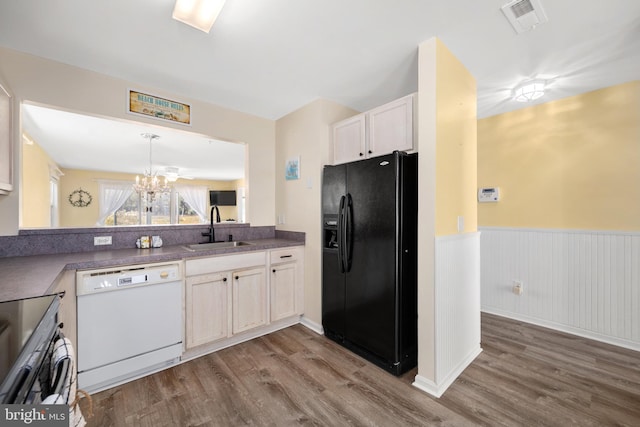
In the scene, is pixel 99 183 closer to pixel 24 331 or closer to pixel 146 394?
pixel 146 394

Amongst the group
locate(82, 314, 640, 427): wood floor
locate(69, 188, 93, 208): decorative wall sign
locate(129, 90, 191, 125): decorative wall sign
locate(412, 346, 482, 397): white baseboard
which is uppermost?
locate(129, 90, 191, 125): decorative wall sign

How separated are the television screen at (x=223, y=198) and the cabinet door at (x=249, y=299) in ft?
21.9

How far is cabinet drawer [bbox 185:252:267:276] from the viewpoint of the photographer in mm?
2223

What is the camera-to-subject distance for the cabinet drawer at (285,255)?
274cm

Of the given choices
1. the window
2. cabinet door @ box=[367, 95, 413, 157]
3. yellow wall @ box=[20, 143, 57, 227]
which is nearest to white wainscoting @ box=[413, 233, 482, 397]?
cabinet door @ box=[367, 95, 413, 157]

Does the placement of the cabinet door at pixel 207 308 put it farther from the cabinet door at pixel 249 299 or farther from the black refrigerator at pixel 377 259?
the black refrigerator at pixel 377 259

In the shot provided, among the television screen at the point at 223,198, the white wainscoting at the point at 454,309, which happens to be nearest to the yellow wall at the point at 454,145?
the white wainscoting at the point at 454,309

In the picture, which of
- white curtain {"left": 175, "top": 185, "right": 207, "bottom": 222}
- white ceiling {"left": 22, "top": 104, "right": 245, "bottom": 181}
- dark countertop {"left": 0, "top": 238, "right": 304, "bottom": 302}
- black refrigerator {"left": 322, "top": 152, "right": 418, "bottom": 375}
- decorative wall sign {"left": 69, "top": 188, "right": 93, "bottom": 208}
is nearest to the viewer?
dark countertop {"left": 0, "top": 238, "right": 304, "bottom": 302}

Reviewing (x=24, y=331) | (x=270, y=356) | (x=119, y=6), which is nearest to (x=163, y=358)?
(x=270, y=356)

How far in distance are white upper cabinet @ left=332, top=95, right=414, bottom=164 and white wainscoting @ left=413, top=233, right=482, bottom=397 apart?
0.89 m

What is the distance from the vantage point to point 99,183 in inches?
276

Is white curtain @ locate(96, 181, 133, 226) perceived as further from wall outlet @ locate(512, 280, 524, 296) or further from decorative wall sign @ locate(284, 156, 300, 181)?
wall outlet @ locate(512, 280, 524, 296)

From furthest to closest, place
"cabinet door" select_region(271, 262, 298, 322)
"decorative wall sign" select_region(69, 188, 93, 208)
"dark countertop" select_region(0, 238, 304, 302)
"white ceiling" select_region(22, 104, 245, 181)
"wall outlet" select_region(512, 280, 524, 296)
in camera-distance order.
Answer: "decorative wall sign" select_region(69, 188, 93, 208) < "white ceiling" select_region(22, 104, 245, 181) < "wall outlet" select_region(512, 280, 524, 296) < "cabinet door" select_region(271, 262, 298, 322) < "dark countertop" select_region(0, 238, 304, 302)

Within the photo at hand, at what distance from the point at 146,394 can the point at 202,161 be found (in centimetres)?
542
